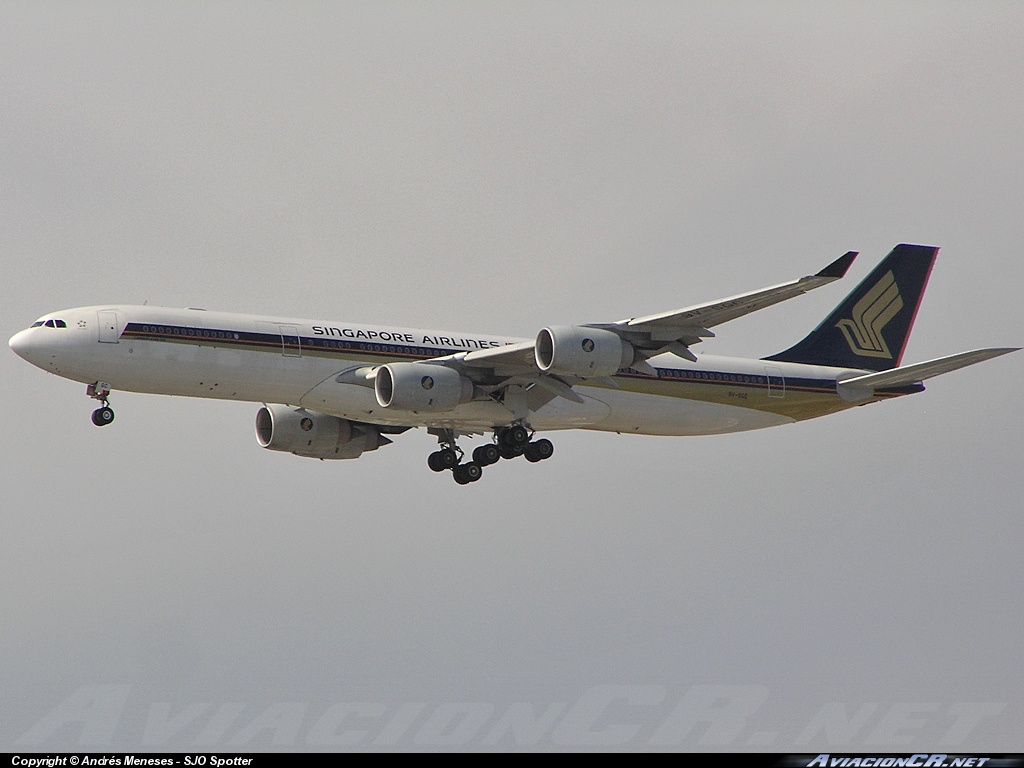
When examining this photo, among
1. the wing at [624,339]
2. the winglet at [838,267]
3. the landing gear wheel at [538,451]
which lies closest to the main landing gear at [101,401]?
the wing at [624,339]

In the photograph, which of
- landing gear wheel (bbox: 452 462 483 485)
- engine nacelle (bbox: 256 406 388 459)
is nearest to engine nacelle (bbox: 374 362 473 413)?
landing gear wheel (bbox: 452 462 483 485)

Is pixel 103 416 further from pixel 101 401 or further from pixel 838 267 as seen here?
pixel 838 267

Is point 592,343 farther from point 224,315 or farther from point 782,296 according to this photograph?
point 224,315

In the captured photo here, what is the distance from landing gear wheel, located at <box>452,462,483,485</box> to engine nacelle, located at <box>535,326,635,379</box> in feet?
21.5

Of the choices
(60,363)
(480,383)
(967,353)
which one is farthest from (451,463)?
(967,353)

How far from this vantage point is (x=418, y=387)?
42906 millimetres

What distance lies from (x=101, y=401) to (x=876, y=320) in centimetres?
2681

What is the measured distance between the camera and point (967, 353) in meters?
44.0

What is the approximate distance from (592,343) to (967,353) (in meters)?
11.1

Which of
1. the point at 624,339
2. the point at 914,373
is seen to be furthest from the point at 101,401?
the point at 914,373

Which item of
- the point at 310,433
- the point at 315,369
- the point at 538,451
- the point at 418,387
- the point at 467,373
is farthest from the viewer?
the point at 310,433
